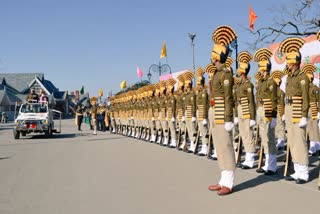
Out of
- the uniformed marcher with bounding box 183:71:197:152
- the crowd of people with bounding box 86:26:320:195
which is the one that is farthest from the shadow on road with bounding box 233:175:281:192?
the uniformed marcher with bounding box 183:71:197:152

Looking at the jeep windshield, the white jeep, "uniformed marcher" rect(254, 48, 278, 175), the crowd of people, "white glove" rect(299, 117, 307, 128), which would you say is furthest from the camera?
the jeep windshield

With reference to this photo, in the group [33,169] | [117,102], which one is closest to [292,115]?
Result: [33,169]

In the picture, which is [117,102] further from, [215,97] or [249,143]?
[215,97]

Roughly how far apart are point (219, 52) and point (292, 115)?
5.91 ft

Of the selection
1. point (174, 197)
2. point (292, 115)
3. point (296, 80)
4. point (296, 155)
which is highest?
point (296, 80)

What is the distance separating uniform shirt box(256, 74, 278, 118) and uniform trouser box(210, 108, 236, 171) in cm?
205

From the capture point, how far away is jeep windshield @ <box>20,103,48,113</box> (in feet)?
65.5

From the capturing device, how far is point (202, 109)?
37.6 feet

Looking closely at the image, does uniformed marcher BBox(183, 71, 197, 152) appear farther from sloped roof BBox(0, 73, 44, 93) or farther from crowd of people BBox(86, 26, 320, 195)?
sloped roof BBox(0, 73, 44, 93)

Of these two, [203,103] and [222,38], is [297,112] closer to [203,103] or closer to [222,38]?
[222,38]

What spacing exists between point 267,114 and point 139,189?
10.2 ft

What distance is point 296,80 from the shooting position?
23.9 feet

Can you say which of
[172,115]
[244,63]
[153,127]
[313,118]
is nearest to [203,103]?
[244,63]

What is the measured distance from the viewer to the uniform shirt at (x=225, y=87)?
650 cm
